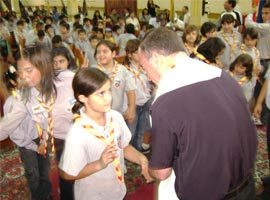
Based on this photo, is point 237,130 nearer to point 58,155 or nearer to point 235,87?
point 235,87

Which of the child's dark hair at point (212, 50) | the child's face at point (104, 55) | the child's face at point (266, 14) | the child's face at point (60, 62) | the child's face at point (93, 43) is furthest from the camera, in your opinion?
the child's face at point (93, 43)

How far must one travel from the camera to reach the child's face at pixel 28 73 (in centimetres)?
241

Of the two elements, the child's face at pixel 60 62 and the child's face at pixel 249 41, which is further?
the child's face at pixel 249 41

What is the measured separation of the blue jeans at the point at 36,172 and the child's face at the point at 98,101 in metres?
0.98

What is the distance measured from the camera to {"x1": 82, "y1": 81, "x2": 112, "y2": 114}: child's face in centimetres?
195

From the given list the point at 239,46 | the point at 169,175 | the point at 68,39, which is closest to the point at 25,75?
the point at 169,175

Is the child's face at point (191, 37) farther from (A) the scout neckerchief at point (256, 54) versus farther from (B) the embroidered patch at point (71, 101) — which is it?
(B) the embroidered patch at point (71, 101)

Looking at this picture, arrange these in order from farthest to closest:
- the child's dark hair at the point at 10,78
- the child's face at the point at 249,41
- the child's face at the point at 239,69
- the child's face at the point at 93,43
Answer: the child's face at the point at 93,43, the child's face at the point at 249,41, the child's face at the point at 239,69, the child's dark hair at the point at 10,78

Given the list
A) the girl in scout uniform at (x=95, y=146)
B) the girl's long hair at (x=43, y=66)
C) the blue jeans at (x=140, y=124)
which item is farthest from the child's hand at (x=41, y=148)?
the blue jeans at (x=140, y=124)

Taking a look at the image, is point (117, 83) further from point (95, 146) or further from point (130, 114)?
point (95, 146)

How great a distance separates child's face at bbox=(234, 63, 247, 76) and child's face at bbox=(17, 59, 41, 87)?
2442 millimetres

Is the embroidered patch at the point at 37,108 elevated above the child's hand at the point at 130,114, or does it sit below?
above

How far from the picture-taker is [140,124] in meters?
4.13

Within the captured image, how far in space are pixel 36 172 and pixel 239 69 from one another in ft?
8.49
